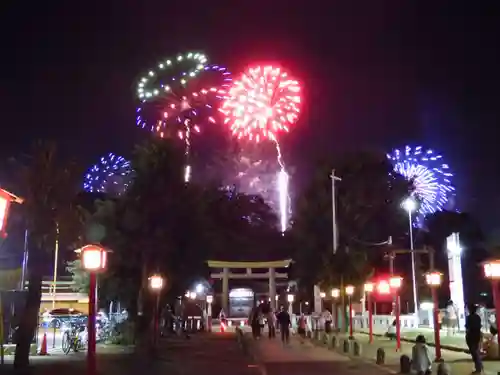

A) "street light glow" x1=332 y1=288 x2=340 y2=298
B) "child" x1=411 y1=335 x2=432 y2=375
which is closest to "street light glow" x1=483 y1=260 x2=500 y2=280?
"child" x1=411 y1=335 x2=432 y2=375

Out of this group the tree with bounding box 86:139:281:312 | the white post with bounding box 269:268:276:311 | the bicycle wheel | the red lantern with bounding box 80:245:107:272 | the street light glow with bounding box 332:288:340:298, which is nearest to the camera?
the red lantern with bounding box 80:245:107:272

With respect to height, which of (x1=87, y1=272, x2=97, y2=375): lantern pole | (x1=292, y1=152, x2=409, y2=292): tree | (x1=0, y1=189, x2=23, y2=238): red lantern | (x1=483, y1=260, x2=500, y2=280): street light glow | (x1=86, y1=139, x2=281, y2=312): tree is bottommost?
(x1=87, y1=272, x2=97, y2=375): lantern pole

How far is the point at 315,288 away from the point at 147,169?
1171 inches

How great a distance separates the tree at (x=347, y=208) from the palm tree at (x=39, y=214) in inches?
1228

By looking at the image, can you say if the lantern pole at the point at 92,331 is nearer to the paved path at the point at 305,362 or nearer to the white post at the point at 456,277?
the paved path at the point at 305,362

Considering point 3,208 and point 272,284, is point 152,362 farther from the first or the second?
point 272,284

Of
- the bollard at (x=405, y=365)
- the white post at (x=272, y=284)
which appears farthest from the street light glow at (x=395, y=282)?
the white post at (x=272, y=284)

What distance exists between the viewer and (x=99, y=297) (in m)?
33.5

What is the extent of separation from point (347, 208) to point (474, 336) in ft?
118

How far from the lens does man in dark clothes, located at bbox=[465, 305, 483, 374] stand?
693 inches

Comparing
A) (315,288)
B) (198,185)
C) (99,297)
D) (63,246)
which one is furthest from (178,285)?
(315,288)

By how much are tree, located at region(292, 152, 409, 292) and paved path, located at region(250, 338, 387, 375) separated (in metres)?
20.9

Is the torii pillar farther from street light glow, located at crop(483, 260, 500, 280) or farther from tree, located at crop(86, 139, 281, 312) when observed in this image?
street light glow, located at crop(483, 260, 500, 280)

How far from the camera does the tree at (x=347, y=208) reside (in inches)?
2106
